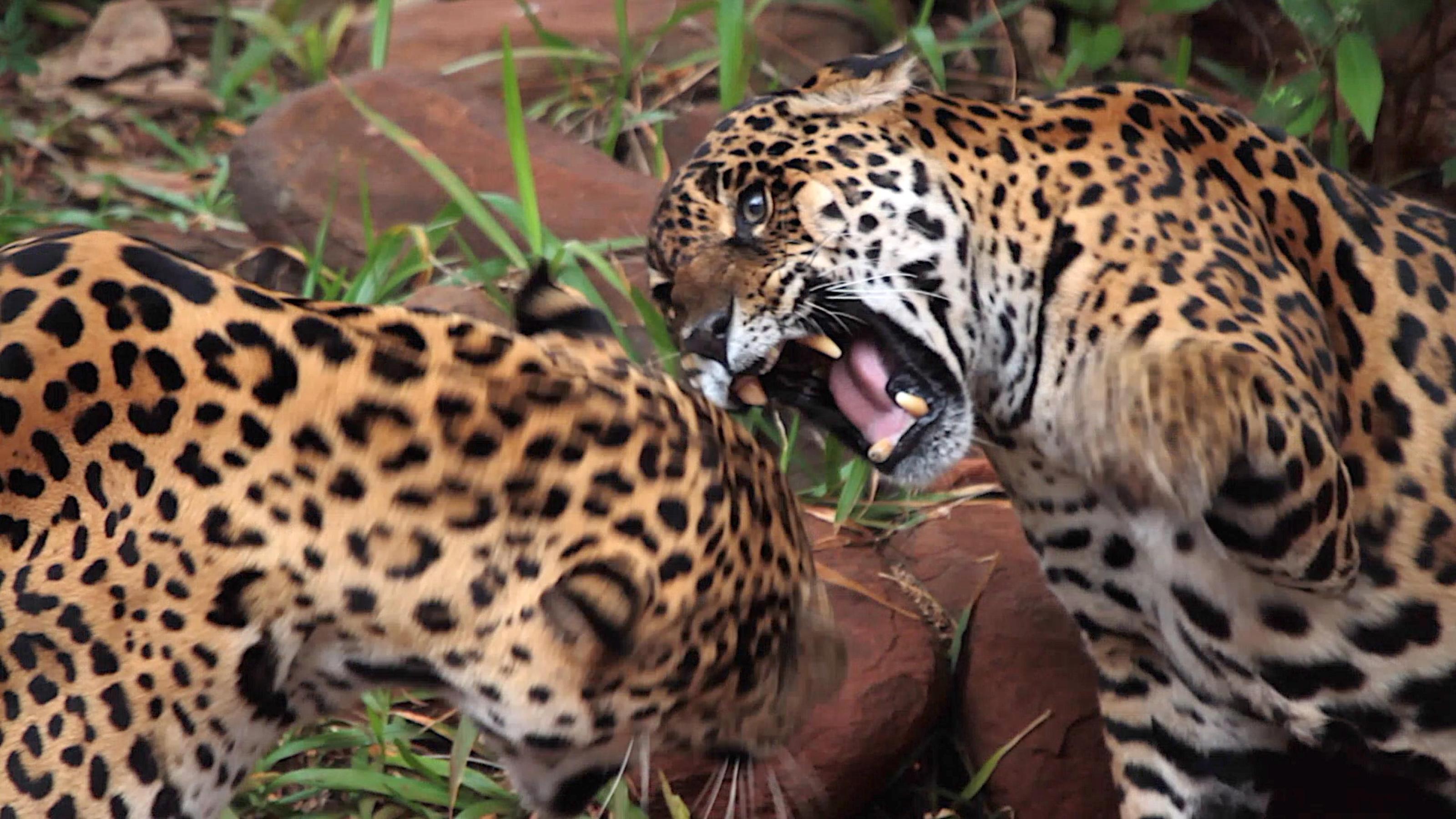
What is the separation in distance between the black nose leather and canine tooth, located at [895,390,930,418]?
0.40 metres

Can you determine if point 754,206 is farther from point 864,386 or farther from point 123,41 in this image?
point 123,41

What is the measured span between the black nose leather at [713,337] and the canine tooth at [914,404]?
402 millimetres

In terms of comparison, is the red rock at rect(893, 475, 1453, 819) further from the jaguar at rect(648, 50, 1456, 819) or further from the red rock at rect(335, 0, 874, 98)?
the red rock at rect(335, 0, 874, 98)

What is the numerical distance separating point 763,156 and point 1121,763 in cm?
166

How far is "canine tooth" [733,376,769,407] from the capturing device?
4.03 meters

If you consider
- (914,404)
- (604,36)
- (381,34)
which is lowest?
(604,36)

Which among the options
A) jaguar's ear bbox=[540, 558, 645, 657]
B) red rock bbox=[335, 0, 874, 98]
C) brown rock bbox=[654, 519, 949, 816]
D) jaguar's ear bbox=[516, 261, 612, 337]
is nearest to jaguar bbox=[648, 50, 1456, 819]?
jaguar's ear bbox=[516, 261, 612, 337]

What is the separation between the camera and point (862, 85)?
418cm

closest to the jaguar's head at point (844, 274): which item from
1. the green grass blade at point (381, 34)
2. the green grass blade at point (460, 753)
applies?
the green grass blade at point (460, 753)

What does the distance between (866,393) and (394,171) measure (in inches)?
119

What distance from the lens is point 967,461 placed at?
570cm

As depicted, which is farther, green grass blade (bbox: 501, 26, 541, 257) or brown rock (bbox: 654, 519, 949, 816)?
green grass blade (bbox: 501, 26, 541, 257)

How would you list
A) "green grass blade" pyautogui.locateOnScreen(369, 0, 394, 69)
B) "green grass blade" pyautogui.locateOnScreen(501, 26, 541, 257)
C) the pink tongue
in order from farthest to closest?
"green grass blade" pyautogui.locateOnScreen(369, 0, 394, 69), "green grass blade" pyautogui.locateOnScreen(501, 26, 541, 257), the pink tongue

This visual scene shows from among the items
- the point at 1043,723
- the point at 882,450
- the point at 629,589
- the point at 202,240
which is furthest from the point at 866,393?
the point at 202,240
